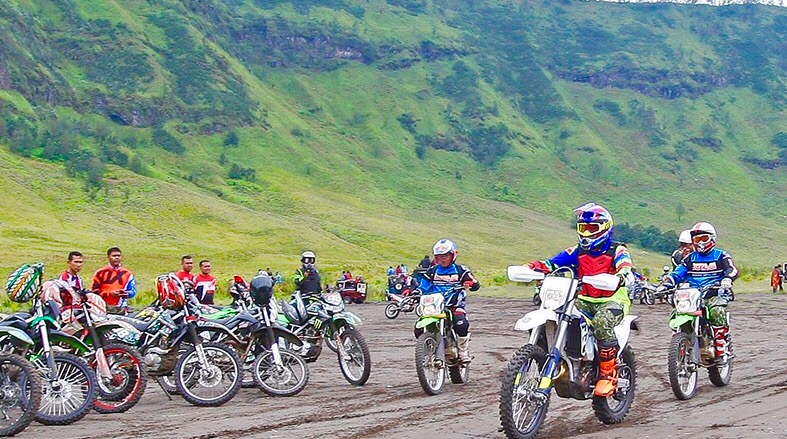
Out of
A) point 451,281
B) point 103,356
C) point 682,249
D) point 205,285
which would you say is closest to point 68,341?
point 103,356

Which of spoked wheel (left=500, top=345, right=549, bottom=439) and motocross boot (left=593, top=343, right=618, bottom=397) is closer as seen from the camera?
spoked wheel (left=500, top=345, right=549, bottom=439)

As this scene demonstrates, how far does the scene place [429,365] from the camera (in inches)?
461

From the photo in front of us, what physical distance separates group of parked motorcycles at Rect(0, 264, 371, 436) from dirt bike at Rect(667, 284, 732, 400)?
4016 mm

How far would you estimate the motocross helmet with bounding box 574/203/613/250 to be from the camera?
8844mm

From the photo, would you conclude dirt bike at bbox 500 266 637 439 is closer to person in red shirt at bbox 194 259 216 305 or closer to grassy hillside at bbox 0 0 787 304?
person in red shirt at bbox 194 259 216 305

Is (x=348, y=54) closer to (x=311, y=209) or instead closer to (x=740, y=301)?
(x=311, y=209)

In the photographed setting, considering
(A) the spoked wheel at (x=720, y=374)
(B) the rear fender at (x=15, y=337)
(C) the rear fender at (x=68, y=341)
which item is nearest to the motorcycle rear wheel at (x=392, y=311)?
(A) the spoked wheel at (x=720, y=374)

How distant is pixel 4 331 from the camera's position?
9.88m

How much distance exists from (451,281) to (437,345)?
3.36 ft

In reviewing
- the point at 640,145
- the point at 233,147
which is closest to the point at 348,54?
the point at 233,147

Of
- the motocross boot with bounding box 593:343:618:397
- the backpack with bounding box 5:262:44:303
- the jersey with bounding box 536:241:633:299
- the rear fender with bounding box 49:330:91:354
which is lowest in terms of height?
the motocross boot with bounding box 593:343:618:397

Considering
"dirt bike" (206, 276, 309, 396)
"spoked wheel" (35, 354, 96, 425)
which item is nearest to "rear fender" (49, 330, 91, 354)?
"spoked wheel" (35, 354, 96, 425)

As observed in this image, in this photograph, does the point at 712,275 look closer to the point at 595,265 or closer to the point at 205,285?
the point at 595,265

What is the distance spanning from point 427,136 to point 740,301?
122168 mm
